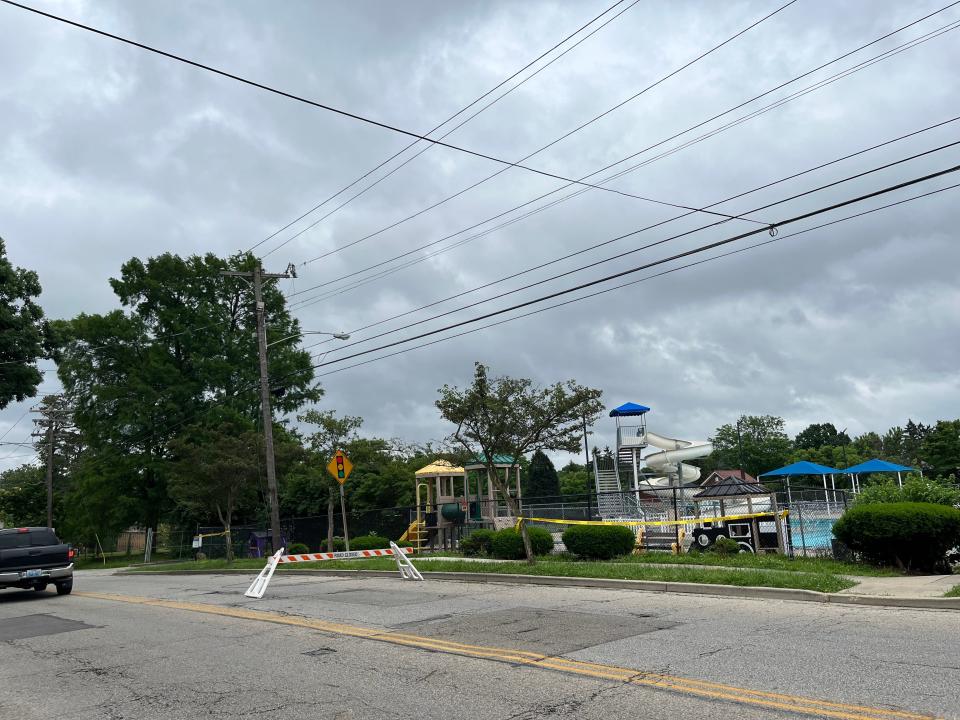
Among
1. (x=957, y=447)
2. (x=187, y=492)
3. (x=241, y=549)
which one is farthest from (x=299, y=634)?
(x=957, y=447)

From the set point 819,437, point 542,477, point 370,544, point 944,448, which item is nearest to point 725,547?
point 370,544

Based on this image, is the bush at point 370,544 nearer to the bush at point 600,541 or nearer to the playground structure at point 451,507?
the playground structure at point 451,507

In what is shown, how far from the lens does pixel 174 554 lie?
4309cm

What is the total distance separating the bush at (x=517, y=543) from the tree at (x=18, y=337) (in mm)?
20694

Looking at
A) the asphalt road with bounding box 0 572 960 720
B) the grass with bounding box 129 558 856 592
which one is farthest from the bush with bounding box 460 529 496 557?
the asphalt road with bounding box 0 572 960 720

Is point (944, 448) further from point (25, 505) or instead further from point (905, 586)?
point (25, 505)

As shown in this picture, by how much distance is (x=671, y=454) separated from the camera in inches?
1682

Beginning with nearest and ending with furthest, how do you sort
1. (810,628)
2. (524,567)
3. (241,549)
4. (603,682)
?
(603,682)
(810,628)
(524,567)
(241,549)

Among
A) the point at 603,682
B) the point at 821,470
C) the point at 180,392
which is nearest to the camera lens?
the point at 603,682

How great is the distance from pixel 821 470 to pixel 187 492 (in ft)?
100

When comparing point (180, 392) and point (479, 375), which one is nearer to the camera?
point (479, 375)

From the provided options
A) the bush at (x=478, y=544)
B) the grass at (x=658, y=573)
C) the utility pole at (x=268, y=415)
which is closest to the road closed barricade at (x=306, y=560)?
the grass at (x=658, y=573)

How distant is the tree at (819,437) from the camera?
117 meters

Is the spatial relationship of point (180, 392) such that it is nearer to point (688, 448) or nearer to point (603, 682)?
point (688, 448)
